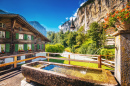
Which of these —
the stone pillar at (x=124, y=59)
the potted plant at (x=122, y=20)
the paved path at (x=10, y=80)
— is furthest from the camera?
the paved path at (x=10, y=80)

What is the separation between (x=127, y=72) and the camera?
128 centimetres

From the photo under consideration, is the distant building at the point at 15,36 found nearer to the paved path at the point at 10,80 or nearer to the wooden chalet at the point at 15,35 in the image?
the wooden chalet at the point at 15,35

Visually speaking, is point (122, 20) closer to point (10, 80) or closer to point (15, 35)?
point (10, 80)

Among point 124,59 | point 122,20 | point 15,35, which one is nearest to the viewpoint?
point 124,59

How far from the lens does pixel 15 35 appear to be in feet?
26.1

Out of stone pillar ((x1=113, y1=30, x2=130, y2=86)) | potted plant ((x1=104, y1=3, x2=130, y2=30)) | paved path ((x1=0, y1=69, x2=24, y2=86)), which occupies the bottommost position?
paved path ((x1=0, y1=69, x2=24, y2=86))

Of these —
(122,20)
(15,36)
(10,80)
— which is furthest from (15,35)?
(122,20)

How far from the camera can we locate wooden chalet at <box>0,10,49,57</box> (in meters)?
7.14

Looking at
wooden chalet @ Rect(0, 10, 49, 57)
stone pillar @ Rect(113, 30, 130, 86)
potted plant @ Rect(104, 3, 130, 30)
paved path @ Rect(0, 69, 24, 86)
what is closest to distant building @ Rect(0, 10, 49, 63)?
wooden chalet @ Rect(0, 10, 49, 57)

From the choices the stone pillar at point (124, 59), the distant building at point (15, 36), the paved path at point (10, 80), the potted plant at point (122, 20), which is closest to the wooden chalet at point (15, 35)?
the distant building at point (15, 36)

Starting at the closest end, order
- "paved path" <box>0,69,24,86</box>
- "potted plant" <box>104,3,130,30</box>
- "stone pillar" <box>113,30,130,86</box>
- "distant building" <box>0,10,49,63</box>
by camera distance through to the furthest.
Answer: "stone pillar" <box>113,30,130,86</box>
"potted plant" <box>104,3,130,30</box>
"paved path" <box>0,69,24,86</box>
"distant building" <box>0,10,49,63</box>

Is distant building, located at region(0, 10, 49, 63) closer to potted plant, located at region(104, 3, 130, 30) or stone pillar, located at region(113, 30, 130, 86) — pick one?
potted plant, located at region(104, 3, 130, 30)

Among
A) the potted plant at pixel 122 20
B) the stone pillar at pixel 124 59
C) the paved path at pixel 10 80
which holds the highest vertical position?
the potted plant at pixel 122 20

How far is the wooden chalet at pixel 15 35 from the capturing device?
714 cm
